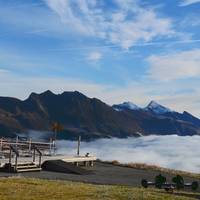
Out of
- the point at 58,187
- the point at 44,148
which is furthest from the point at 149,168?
the point at 58,187

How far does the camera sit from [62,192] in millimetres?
25859

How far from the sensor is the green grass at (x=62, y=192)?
2420 centimetres

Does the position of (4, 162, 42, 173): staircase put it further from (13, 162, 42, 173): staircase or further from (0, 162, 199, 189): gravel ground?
(0, 162, 199, 189): gravel ground

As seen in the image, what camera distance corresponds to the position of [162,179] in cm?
3125

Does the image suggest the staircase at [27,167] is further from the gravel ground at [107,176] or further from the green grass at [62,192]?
the green grass at [62,192]

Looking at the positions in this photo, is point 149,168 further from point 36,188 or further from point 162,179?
point 36,188

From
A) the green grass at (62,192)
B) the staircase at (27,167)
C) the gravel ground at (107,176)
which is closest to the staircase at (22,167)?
the staircase at (27,167)

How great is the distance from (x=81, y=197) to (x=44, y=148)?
1009 inches

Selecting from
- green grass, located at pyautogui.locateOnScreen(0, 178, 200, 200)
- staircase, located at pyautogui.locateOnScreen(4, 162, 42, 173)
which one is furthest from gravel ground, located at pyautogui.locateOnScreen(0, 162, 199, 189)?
green grass, located at pyautogui.locateOnScreen(0, 178, 200, 200)

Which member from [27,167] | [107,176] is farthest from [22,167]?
[107,176]

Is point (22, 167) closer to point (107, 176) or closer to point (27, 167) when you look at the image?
point (27, 167)

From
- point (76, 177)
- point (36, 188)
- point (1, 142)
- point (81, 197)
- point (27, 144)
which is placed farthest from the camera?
point (27, 144)

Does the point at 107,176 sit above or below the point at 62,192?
above

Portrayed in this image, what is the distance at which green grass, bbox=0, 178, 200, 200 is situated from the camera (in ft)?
79.4
